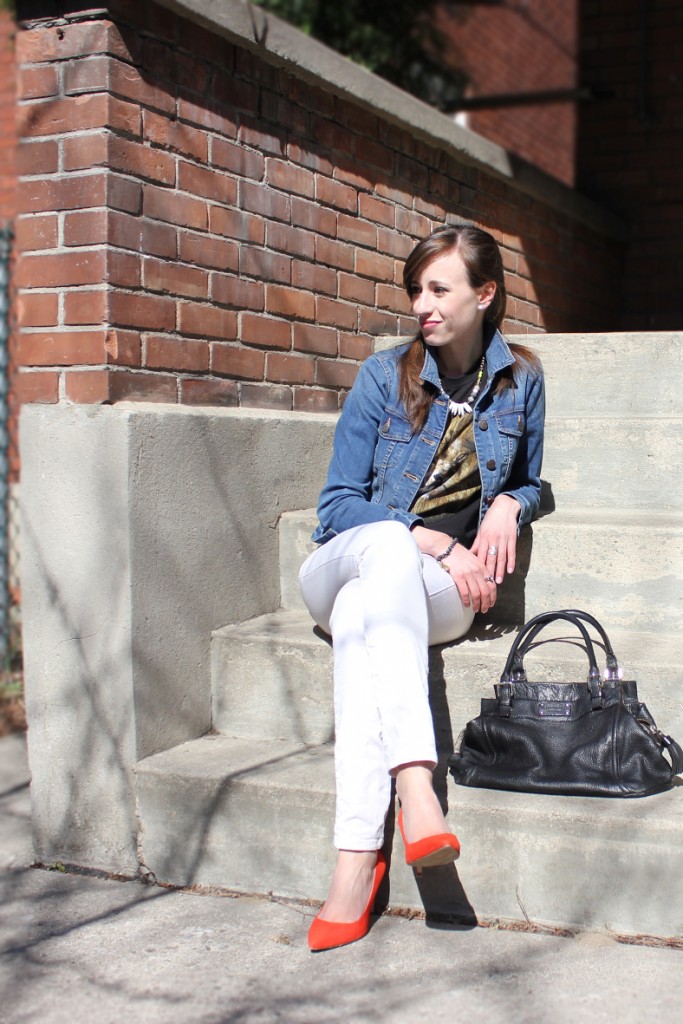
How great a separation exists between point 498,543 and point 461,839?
780mm

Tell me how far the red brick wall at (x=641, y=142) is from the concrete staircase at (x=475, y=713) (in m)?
2.53

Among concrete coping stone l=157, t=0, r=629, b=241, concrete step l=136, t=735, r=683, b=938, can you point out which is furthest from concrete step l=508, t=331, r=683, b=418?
concrete step l=136, t=735, r=683, b=938

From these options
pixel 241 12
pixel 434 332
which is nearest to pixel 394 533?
pixel 434 332

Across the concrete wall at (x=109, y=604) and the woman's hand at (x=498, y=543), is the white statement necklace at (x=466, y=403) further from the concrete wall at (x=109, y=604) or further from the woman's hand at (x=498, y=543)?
the concrete wall at (x=109, y=604)

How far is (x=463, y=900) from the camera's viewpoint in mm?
2598

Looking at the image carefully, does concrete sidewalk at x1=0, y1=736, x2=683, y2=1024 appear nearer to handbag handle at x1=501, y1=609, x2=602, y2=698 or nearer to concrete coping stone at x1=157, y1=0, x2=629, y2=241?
handbag handle at x1=501, y1=609, x2=602, y2=698

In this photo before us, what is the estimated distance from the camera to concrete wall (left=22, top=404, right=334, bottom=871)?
2920mm

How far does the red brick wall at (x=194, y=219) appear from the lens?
293cm

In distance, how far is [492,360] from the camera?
10.6 ft

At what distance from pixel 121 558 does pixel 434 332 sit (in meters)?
1.03

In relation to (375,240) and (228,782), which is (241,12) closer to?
(375,240)

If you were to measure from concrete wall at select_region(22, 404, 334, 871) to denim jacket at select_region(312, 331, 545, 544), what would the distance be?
39cm

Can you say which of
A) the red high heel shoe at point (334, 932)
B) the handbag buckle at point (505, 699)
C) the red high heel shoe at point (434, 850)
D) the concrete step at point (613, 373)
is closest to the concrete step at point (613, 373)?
the concrete step at point (613, 373)

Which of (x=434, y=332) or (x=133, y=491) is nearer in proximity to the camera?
(x=133, y=491)
